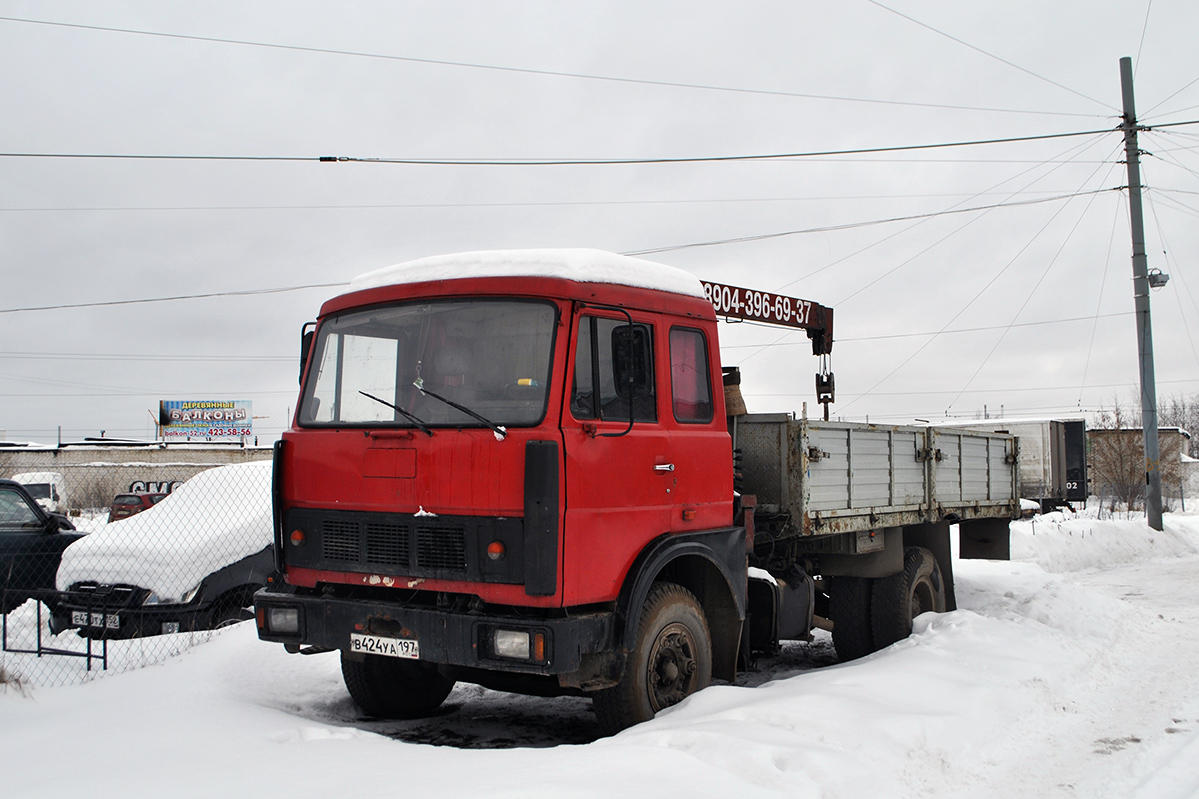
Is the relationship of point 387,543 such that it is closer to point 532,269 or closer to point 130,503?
point 532,269

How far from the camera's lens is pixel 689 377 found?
549 cm

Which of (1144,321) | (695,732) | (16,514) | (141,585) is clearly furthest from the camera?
(1144,321)

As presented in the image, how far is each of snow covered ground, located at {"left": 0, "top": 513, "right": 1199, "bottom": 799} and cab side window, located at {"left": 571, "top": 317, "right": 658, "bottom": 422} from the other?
1613 mm

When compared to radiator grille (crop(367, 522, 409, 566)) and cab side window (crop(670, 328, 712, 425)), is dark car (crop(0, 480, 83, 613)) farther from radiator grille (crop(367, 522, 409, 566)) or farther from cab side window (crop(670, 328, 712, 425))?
cab side window (crop(670, 328, 712, 425))

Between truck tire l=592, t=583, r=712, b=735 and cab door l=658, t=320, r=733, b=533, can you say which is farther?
cab door l=658, t=320, r=733, b=533

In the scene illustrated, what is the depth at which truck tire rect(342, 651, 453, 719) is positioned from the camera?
18.5 feet

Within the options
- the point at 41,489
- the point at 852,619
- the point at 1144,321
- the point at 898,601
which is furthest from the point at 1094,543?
the point at 41,489

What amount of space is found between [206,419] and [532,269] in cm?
5416

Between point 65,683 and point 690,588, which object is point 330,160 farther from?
point 690,588

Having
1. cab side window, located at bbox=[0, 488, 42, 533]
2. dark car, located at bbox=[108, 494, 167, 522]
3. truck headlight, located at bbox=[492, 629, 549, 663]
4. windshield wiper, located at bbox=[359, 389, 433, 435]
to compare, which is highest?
windshield wiper, located at bbox=[359, 389, 433, 435]

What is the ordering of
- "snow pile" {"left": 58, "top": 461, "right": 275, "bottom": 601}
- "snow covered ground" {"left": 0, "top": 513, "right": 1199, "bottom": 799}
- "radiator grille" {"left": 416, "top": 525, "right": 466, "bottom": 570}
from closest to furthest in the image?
"snow covered ground" {"left": 0, "top": 513, "right": 1199, "bottom": 799} < "radiator grille" {"left": 416, "top": 525, "right": 466, "bottom": 570} < "snow pile" {"left": 58, "top": 461, "right": 275, "bottom": 601}

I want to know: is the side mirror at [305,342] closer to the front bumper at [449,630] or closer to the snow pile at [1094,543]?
the front bumper at [449,630]

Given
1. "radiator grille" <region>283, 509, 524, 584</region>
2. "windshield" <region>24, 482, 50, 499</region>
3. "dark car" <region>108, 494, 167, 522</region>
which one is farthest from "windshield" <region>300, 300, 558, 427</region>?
"windshield" <region>24, 482, 50, 499</region>

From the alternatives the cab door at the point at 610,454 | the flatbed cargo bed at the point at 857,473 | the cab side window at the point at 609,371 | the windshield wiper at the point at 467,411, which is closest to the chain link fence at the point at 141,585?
the windshield wiper at the point at 467,411
